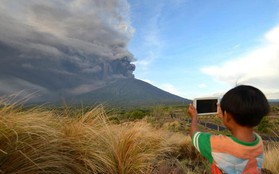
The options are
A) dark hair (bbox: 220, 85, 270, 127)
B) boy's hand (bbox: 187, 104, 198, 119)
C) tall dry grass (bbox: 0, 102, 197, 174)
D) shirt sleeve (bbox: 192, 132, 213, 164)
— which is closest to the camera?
dark hair (bbox: 220, 85, 270, 127)

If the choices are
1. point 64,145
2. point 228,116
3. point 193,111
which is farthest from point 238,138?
point 64,145

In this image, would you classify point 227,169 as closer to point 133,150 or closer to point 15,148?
point 15,148

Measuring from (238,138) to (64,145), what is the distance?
215 centimetres

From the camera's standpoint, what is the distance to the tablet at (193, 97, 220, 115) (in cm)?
316

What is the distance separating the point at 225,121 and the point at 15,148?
1912 millimetres

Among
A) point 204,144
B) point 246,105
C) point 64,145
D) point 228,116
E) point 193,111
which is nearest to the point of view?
point 246,105

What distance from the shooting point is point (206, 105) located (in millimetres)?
3193

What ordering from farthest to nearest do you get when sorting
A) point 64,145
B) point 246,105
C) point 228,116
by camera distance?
1. point 64,145
2. point 228,116
3. point 246,105

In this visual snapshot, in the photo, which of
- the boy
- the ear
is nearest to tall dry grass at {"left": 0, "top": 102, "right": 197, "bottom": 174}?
the boy

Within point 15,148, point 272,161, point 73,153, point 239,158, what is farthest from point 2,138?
point 272,161

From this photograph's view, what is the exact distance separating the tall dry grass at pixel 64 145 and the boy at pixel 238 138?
1570mm

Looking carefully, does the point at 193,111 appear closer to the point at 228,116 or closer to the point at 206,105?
the point at 206,105

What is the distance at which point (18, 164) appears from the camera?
3.45 meters

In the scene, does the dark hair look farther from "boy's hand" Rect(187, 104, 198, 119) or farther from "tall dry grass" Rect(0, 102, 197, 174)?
"tall dry grass" Rect(0, 102, 197, 174)
